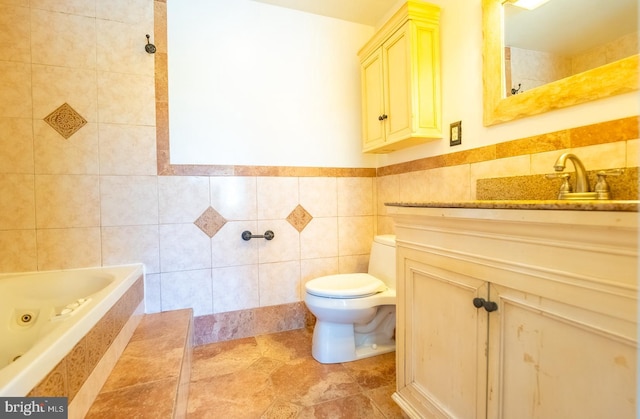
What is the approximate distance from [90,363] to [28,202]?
1.21 metres

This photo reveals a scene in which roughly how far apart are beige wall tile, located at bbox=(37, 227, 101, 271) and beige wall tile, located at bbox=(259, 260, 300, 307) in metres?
0.99

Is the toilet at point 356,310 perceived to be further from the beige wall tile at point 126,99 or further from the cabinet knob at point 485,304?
the beige wall tile at point 126,99

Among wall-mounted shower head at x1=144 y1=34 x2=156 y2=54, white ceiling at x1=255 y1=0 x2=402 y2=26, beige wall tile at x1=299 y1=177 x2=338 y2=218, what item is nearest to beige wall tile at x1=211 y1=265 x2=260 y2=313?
beige wall tile at x1=299 y1=177 x2=338 y2=218

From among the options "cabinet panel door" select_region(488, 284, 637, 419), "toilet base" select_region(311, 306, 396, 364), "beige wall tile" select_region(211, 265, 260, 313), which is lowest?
"toilet base" select_region(311, 306, 396, 364)

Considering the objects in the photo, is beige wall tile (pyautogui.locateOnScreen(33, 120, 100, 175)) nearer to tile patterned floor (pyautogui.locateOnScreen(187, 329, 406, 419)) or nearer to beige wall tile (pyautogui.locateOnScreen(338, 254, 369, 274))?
tile patterned floor (pyautogui.locateOnScreen(187, 329, 406, 419))

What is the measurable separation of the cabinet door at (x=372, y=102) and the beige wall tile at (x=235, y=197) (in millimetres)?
872

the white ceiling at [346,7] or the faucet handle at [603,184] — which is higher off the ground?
the white ceiling at [346,7]

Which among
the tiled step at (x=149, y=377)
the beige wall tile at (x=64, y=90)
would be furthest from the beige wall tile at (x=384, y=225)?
the beige wall tile at (x=64, y=90)

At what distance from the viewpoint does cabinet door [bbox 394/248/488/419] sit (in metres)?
0.81

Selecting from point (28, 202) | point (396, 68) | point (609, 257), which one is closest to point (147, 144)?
point (28, 202)

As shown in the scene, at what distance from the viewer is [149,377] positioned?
1075 mm

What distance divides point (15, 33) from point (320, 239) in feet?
6.98

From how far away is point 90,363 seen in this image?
902 mm

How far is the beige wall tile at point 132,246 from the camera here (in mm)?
1661
